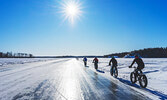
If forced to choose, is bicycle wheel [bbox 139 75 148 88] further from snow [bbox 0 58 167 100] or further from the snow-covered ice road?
the snow-covered ice road

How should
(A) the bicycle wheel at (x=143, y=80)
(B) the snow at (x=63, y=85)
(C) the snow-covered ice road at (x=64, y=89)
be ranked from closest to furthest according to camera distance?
(C) the snow-covered ice road at (x=64, y=89)
(B) the snow at (x=63, y=85)
(A) the bicycle wheel at (x=143, y=80)

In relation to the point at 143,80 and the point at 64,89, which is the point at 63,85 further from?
the point at 143,80

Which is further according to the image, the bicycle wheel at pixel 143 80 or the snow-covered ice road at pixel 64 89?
the bicycle wheel at pixel 143 80

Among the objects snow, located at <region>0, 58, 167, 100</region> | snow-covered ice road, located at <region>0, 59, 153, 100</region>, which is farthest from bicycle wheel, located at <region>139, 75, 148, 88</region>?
snow-covered ice road, located at <region>0, 59, 153, 100</region>

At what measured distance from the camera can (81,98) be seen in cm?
479

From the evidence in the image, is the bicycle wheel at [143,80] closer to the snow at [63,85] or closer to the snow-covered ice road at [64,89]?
the snow at [63,85]

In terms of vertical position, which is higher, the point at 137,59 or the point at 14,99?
the point at 137,59

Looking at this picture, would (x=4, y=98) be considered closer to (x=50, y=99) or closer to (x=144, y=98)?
(x=50, y=99)

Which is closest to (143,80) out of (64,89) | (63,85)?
(64,89)

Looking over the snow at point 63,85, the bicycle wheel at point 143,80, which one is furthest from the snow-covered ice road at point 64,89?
the bicycle wheel at point 143,80

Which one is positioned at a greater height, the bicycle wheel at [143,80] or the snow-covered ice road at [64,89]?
the bicycle wheel at [143,80]

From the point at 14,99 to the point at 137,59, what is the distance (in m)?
6.49

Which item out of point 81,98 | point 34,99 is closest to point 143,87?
point 81,98

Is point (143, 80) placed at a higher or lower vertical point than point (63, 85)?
higher
